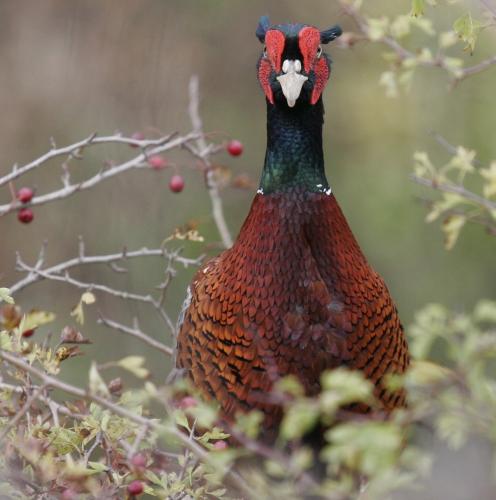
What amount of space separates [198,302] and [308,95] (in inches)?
33.1

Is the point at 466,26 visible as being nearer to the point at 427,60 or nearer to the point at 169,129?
the point at 427,60

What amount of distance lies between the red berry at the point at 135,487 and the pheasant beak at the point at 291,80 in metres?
1.48

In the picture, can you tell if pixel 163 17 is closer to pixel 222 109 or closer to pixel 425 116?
pixel 222 109

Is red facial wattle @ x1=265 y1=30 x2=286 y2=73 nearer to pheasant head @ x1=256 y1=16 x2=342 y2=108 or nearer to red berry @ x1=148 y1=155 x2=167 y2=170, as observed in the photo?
pheasant head @ x1=256 y1=16 x2=342 y2=108

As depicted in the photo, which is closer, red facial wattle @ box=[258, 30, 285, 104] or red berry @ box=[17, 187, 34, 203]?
red berry @ box=[17, 187, 34, 203]

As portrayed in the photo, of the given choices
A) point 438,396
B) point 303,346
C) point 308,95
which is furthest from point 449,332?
point 308,95

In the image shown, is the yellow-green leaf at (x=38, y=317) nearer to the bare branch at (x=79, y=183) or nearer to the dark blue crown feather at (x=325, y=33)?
the bare branch at (x=79, y=183)

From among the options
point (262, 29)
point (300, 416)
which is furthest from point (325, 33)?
point (300, 416)

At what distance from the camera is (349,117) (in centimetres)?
824

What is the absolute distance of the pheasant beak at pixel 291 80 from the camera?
3.69m

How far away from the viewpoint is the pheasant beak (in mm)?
3688

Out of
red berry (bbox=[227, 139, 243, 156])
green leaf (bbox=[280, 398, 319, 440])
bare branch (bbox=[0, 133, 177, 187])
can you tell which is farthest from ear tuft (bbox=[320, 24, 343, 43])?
green leaf (bbox=[280, 398, 319, 440])

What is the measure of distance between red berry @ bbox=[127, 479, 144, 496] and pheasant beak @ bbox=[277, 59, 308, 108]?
58.4 inches

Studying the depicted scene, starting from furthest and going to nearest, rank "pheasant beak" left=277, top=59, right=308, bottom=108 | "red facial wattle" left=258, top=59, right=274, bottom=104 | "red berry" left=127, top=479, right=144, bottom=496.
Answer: "red facial wattle" left=258, top=59, right=274, bottom=104
"pheasant beak" left=277, top=59, right=308, bottom=108
"red berry" left=127, top=479, right=144, bottom=496
